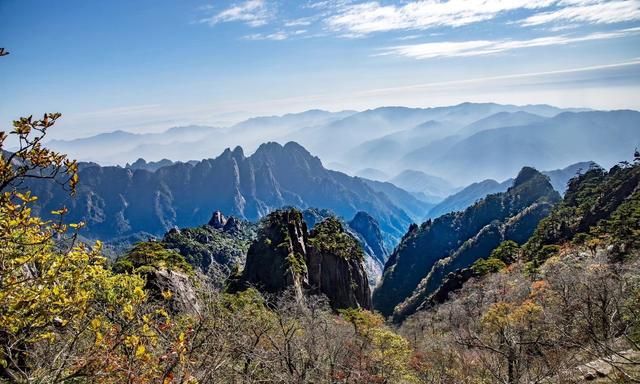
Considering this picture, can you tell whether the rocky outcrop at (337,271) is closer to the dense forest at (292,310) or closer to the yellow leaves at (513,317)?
the dense forest at (292,310)

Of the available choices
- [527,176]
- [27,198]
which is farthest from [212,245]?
[27,198]

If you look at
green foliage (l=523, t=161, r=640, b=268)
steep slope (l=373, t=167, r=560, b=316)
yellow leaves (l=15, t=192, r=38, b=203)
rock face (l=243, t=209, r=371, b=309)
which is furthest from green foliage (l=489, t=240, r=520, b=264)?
yellow leaves (l=15, t=192, r=38, b=203)

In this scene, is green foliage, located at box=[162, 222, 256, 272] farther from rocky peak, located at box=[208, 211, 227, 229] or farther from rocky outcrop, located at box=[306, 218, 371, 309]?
rocky outcrop, located at box=[306, 218, 371, 309]

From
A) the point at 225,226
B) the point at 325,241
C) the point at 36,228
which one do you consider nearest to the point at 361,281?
the point at 325,241

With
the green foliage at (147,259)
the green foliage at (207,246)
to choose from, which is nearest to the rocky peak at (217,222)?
the green foliage at (207,246)

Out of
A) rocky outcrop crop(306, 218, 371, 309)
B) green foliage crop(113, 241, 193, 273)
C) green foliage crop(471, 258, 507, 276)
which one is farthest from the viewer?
green foliage crop(471, 258, 507, 276)

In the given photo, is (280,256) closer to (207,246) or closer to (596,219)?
(596,219)
